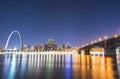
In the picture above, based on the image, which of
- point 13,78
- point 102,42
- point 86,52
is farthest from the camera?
point 86,52

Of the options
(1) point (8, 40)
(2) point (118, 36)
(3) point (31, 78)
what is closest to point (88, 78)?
(3) point (31, 78)

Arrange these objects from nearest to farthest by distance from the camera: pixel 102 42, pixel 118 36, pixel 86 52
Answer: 1. pixel 118 36
2. pixel 102 42
3. pixel 86 52

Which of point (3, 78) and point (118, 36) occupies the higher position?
point (118, 36)

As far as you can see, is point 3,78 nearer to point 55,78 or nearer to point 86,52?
point 55,78

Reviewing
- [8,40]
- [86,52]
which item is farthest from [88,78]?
[8,40]

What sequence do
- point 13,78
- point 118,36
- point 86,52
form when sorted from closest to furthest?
point 13,78 → point 118,36 → point 86,52

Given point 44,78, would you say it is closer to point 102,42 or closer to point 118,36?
point 118,36

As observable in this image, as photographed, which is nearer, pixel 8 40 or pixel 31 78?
pixel 31 78

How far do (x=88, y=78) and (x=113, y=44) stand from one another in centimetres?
9449

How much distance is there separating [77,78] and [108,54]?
101 m

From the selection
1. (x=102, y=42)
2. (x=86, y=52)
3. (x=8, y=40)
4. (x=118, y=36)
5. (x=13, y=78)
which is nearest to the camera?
(x=13, y=78)

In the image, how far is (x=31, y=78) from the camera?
87.7 ft

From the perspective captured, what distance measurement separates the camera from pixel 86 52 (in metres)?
160

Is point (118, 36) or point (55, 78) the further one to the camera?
point (118, 36)
